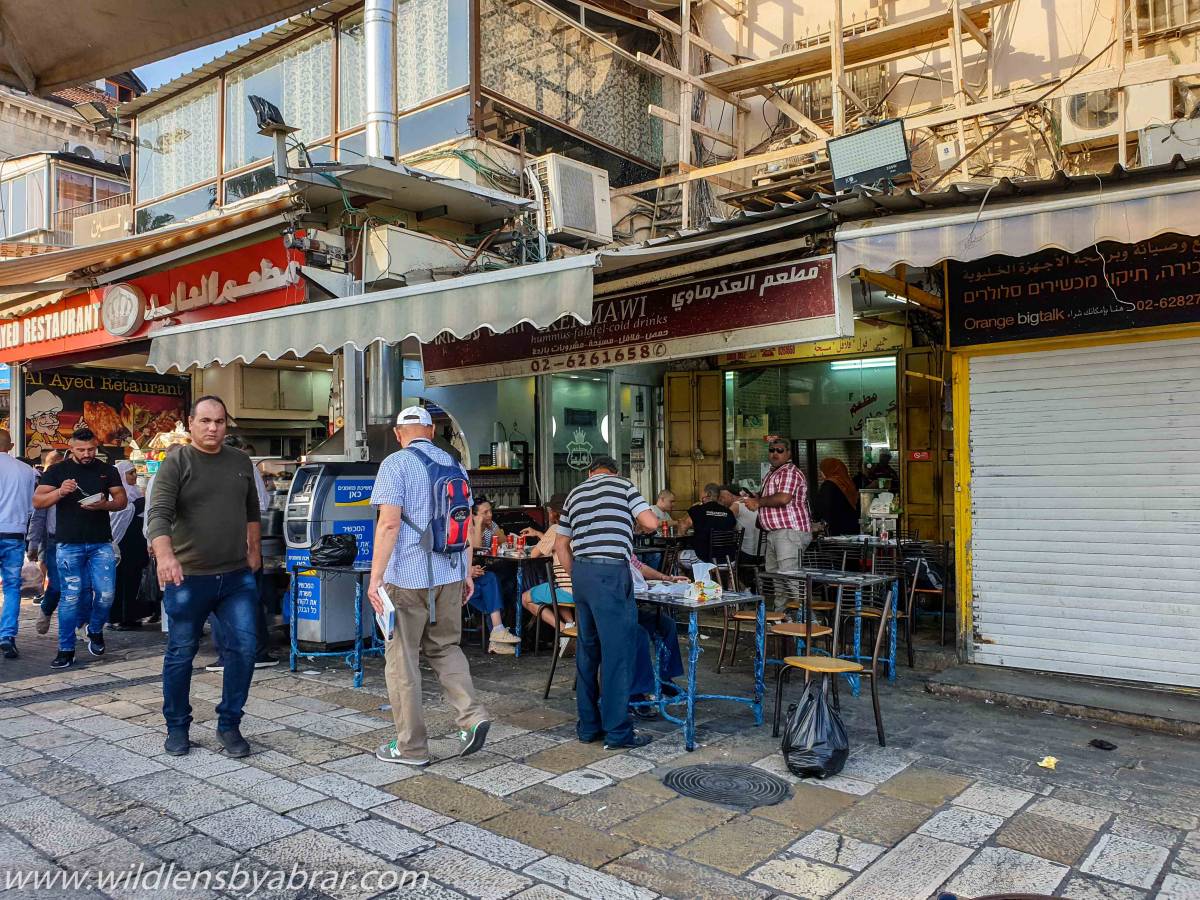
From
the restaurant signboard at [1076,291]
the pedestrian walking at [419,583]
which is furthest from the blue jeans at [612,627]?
the restaurant signboard at [1076,291]

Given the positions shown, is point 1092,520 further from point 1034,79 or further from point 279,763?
point 1034,79

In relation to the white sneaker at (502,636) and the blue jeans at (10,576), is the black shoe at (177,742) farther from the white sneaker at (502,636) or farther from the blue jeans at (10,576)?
the blue jeans at (10,576)

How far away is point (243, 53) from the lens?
12.0 m

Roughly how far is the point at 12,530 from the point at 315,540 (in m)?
2.71

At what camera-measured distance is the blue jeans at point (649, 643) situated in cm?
559

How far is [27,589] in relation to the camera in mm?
11250

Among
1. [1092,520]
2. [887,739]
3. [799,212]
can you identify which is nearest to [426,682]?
[887,739]

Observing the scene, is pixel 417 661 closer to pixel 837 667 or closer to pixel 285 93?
pixel 837 667

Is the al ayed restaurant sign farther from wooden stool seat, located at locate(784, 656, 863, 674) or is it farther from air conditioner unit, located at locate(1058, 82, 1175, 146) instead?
air conditioner unit, located at locate(1058, 82, 1175, 146)

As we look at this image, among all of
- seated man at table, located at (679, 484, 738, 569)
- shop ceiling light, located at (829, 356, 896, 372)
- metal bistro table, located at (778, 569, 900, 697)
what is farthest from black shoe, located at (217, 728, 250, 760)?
shop ceiling light, located at (829, 356, 896, 372)

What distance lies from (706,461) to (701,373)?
4.51 ft

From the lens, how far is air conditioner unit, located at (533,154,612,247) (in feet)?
32.2

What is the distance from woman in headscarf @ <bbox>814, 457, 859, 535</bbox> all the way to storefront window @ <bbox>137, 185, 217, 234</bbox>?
30.5 feet

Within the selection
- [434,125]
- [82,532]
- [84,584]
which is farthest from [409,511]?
[434,125]
